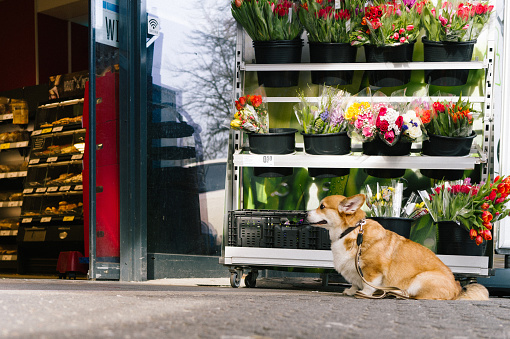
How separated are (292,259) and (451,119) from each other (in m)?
1.43

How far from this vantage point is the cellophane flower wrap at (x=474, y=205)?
4266mm

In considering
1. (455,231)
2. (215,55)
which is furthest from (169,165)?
(455,231)

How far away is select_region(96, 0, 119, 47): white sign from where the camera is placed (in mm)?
5770

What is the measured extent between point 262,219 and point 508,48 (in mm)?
2269

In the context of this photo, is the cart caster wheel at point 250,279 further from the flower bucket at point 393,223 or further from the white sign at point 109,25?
the white sign at point 109,25

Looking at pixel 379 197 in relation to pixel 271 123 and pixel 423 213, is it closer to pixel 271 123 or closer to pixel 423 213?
pixel 423 213

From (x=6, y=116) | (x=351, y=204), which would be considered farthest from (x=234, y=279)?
(x=6, y=116)

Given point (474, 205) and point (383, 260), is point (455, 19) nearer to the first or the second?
point (474, 205)

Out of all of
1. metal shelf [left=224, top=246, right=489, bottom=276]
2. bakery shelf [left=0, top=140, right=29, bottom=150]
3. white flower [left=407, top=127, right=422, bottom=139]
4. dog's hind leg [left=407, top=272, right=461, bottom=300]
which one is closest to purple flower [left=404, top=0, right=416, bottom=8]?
white flower [left=407, top=127, right=422, bottom=139]

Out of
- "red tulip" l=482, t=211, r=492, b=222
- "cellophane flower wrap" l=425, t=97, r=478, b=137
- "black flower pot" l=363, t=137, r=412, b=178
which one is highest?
"cellophane flower wrap" l=425, t=97, r=478, b=137

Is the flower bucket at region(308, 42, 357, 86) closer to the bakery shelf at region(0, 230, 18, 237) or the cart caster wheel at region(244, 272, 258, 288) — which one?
the cart caster wheel at region(244, 272, 258, 288)

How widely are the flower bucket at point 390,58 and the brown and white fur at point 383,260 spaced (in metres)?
1.27

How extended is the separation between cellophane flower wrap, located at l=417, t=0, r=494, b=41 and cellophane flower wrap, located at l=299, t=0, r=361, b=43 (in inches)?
20.2

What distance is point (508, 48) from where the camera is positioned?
4965 millimetres
